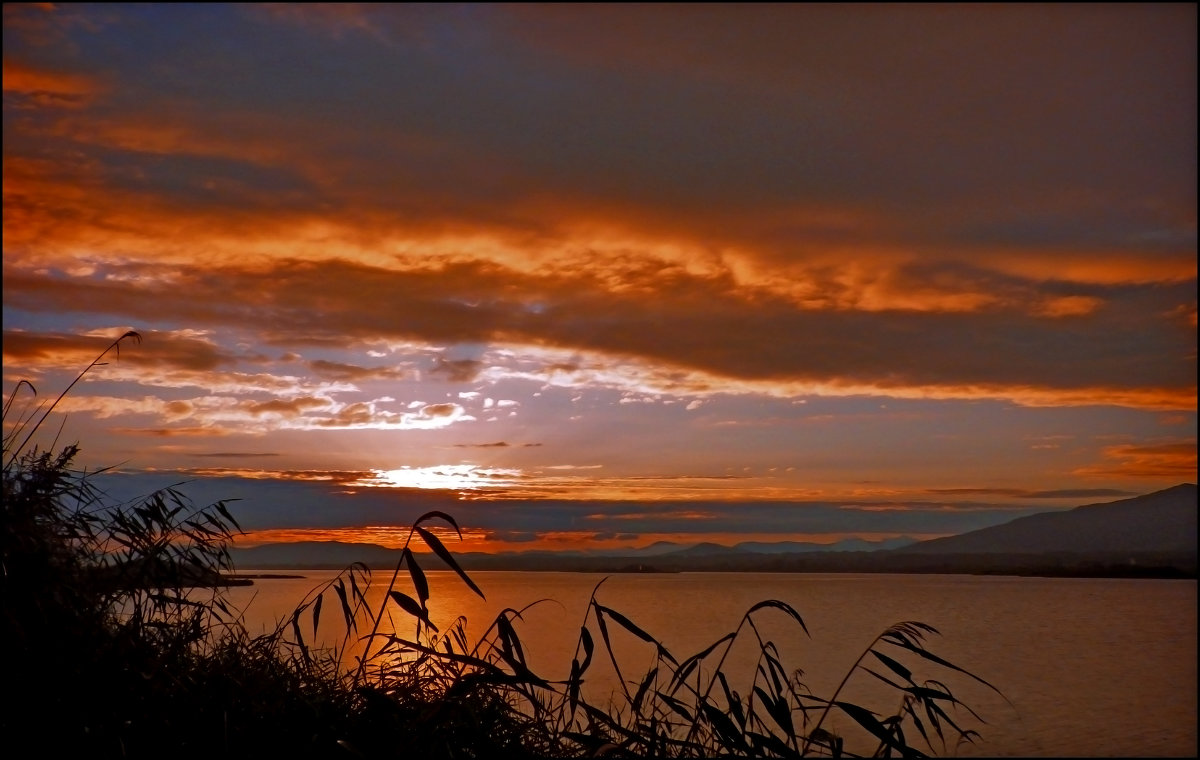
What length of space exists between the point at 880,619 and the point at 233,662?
217 ft

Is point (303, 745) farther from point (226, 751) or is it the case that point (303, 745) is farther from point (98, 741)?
point (98, 741)

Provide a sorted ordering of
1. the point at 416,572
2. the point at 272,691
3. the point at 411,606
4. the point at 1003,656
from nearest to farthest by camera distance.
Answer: the point at 416,572
the point at 411,606
the point at 272,691
the point at 1003,656

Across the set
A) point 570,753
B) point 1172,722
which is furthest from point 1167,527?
point 570,753

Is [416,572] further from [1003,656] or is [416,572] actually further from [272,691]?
[1003,656]

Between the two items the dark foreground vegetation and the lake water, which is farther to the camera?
the lake water

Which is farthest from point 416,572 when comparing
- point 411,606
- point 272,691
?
point 272,691

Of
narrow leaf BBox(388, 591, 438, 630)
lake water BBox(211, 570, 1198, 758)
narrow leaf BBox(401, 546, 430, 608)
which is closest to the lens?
narrow leaf BBox(401, 546, 430, 608)

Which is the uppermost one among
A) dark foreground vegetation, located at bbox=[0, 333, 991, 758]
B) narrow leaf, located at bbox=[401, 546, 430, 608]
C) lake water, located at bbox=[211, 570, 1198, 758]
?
narrow leaf, located at bbox=[401, 546, 430, 608]

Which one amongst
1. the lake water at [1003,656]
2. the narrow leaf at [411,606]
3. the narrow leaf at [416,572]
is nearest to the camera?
the narrow leaf at [416,572]

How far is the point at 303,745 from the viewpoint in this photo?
5.11m

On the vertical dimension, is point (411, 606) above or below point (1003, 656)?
above

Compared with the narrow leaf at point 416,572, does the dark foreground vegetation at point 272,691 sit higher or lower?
lower

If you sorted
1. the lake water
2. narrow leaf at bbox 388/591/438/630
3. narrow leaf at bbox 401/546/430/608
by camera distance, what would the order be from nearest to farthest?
narrow leaf at bbox 401/546/430/608 < narrow leaf at bbox 388/591/438/630 < the lake water

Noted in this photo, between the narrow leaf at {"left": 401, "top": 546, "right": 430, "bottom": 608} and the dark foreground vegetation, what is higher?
the narrow leaf at {"left": 401, "top": 546, "right": 430, "bottom": 608}
